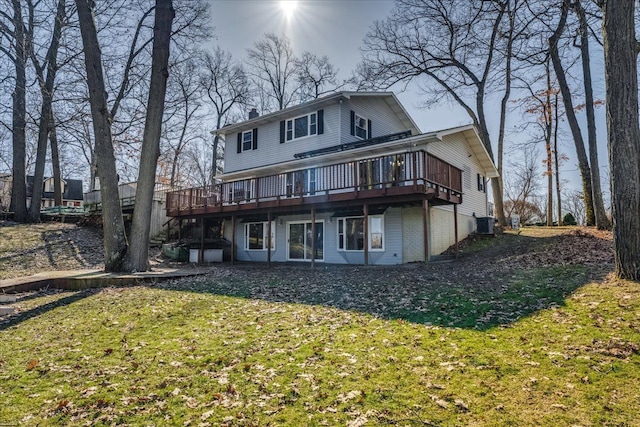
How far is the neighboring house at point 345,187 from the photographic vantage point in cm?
1378

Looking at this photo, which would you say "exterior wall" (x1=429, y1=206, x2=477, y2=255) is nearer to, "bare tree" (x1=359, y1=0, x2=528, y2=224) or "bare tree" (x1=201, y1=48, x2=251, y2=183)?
"bare tree" (x1=359, y1=0, x2=528, y2=224)

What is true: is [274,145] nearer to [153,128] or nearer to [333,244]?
[333,244]

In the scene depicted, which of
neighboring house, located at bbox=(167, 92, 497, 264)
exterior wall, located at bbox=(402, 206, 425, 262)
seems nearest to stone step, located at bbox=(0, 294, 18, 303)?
neighboring house, located at bbox=(167, 92, 497, 264)

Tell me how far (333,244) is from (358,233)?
1.32m

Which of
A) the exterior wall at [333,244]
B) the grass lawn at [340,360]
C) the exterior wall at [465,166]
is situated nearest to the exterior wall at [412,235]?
the exterior wall at [333,244]

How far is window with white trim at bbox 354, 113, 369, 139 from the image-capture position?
18734 mm

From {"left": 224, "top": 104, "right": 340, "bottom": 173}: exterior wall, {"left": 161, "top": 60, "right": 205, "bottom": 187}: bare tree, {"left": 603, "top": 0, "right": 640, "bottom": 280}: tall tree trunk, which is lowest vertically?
{"left": 603, "top": 0, "right": 640, "bottom": 280}: tall tree trunk

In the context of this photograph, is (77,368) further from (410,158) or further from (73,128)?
(73,128)

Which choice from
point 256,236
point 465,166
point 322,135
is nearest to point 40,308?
point 256,236

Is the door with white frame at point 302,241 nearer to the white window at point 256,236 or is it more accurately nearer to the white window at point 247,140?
the white window at point 256,236

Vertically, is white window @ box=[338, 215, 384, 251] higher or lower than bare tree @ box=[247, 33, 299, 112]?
lower

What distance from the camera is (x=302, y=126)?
762 inches

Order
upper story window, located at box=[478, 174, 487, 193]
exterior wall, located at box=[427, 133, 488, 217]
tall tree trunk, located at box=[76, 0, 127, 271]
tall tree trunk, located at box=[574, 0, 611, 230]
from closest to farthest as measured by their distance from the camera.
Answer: tall tree trunk, located at box=[76, 0, 127, 271]
tall tree trunk, located at box=[574, 0, 611, 230]
exterior wall, located at box=[427, 133, 488, 217]
upper story window, located at box=[478, 174, 487, 193]

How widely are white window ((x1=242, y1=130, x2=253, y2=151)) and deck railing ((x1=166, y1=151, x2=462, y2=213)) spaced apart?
2907 mm
